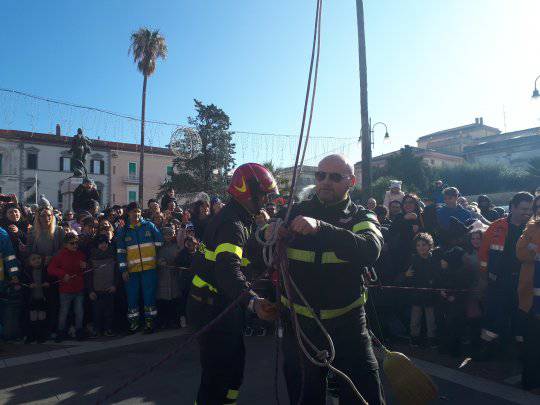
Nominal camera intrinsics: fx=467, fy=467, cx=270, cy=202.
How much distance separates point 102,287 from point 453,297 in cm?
539

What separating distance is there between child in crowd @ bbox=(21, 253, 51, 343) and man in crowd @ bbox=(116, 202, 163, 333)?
3.99 ft

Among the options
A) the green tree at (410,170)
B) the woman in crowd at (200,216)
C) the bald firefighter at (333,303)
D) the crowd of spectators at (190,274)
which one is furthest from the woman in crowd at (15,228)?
the green tree at (410,170)

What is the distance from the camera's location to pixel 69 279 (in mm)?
7391

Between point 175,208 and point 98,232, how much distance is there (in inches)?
137

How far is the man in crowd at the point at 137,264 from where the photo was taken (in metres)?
7.65

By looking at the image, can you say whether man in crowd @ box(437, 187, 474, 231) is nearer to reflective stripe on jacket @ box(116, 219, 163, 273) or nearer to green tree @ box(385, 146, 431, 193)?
reflective stripe on jacket @ box(116, 219, 163, 273)

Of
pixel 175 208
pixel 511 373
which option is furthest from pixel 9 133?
pixel 511 373

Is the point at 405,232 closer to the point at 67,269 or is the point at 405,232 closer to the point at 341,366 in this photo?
the point at 341,366

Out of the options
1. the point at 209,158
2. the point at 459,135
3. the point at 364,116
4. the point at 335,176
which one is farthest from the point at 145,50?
the point at 459,135

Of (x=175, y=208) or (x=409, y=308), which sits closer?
(x=409, y=308)

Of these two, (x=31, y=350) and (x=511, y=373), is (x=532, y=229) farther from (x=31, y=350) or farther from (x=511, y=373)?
(x=31, y=350)

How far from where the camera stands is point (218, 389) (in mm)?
3180

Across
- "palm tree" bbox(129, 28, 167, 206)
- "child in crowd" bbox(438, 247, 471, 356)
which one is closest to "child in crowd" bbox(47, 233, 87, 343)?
"child in crowd" bbox(438, 247, 471, 356)

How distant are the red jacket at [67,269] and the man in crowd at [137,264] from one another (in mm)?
650
